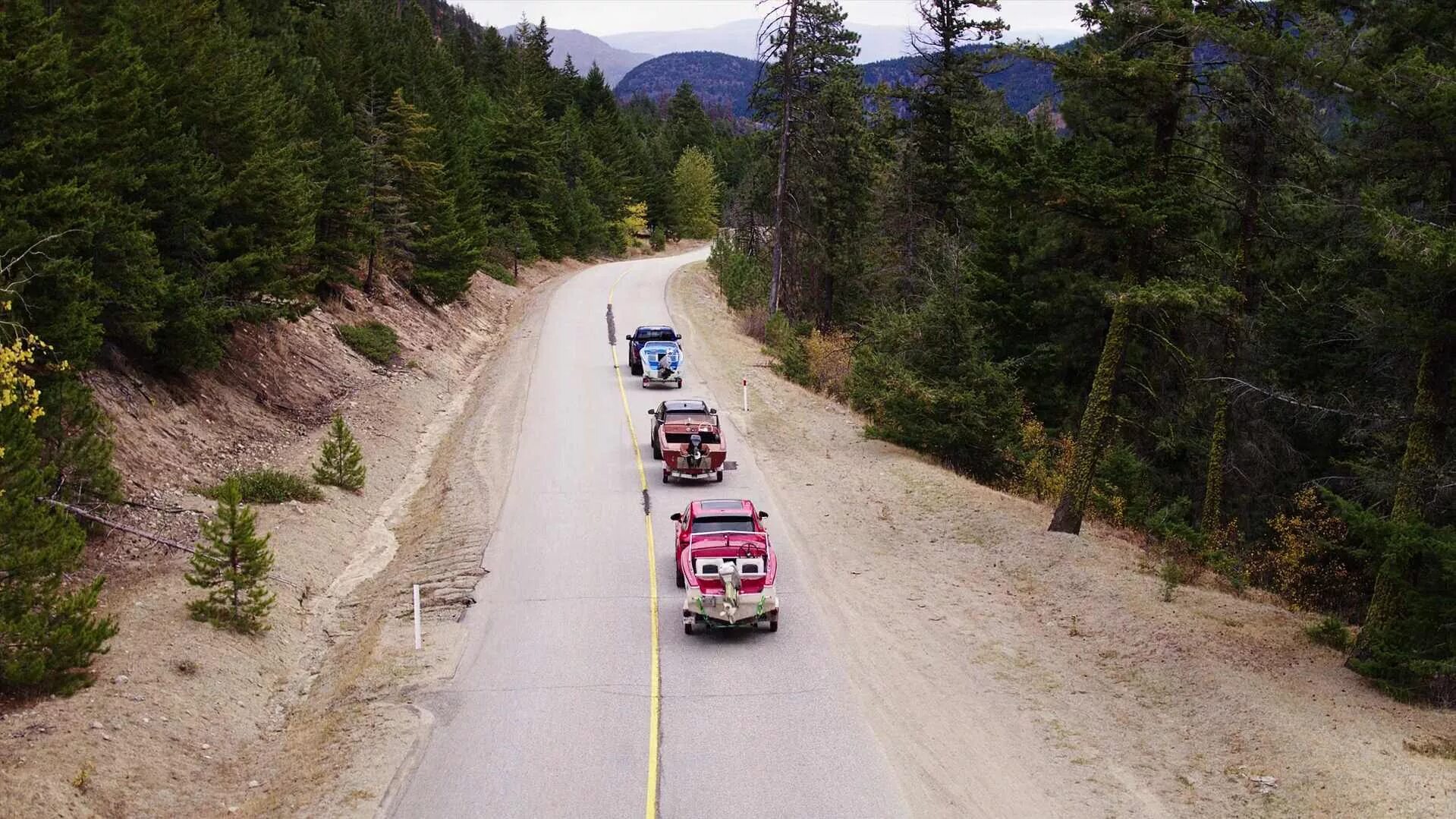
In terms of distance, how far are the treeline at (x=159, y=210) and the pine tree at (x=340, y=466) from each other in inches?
152

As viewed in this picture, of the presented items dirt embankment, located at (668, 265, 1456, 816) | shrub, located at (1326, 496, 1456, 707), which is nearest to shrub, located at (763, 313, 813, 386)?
dirt embankment, located at (668, 265, 1456, 816)

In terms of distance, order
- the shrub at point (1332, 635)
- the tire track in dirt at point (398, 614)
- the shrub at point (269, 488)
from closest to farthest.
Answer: the tire track in dirt at point (398, 614) < the shrub at point (1332, 635) < the shrub at point (269, 488)

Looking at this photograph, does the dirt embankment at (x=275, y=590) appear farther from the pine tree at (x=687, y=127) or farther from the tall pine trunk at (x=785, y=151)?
the pine tree at (x=687, y=127)

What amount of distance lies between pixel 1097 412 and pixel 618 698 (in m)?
10.3

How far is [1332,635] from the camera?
48.2ft

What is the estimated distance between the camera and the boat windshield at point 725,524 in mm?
18203

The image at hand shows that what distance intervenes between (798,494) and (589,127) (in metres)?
80.7

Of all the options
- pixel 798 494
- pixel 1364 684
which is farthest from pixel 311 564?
pixel 1364 684

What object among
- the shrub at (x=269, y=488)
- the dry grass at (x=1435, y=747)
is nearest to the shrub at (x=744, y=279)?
the shrub at (x=269, y=488)

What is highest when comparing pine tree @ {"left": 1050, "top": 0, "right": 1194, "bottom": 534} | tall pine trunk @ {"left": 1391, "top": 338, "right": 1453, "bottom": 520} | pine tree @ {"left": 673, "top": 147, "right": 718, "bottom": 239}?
pine tree @ {"left": 673, "top": 147, "right": 718, "bottom": 239}

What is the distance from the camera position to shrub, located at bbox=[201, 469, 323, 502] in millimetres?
Answer: 21500

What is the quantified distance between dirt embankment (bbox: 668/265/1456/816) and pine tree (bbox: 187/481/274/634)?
30.7ft

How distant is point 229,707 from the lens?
46.6 ft

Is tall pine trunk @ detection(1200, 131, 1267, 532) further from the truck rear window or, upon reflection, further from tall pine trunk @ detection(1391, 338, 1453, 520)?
the truck rear window
